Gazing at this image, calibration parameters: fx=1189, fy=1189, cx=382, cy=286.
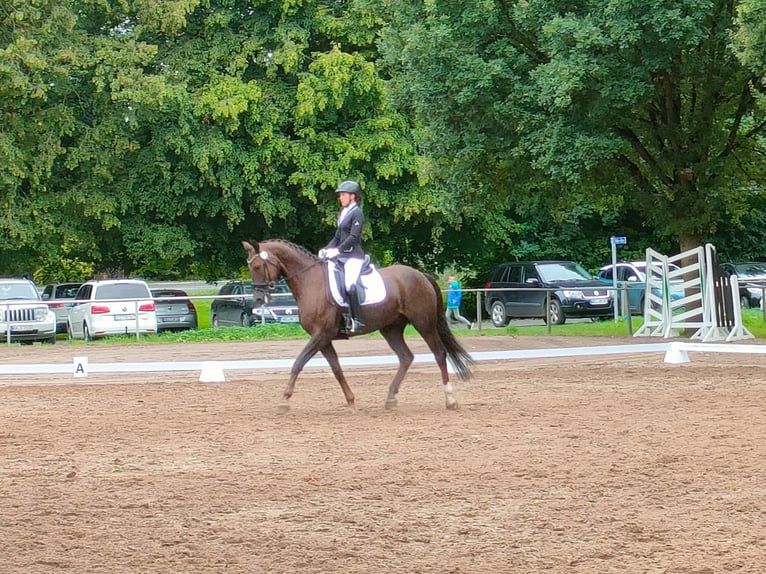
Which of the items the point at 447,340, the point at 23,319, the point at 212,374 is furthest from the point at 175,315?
the point at 447,340

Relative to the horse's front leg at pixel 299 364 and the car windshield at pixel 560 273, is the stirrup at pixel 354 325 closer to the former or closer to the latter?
the horse's front leg at pixel 299 364

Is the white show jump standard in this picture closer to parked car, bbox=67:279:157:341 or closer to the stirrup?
the stirrup

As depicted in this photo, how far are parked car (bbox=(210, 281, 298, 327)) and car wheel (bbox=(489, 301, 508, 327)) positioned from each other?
5.76m

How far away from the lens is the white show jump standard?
1856 centimetres

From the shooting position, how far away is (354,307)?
1370 centimetres

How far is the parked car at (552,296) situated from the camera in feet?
109

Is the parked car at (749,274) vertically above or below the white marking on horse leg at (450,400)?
above

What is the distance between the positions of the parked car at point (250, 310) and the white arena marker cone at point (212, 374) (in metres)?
14.8

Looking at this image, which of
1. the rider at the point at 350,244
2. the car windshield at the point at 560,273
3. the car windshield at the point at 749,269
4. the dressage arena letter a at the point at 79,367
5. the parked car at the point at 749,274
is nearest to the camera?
the rider at the point at 350,244

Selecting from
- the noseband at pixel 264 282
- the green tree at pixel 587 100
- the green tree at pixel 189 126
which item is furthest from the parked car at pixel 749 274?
the noseband at pixel 264 282

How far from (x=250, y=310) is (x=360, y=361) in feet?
52.1

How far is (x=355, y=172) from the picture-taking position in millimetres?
36125

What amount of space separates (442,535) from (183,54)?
32113 millimetres

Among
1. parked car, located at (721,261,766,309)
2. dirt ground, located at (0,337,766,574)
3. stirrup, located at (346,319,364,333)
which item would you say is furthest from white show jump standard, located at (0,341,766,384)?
parked car, located at (721,261,766,309)
